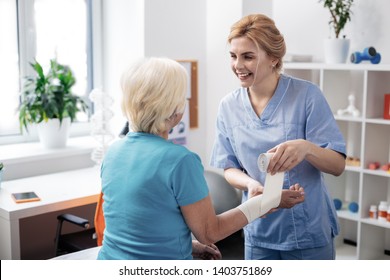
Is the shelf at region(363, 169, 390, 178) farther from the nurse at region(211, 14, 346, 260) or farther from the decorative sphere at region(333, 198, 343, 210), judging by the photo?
the nurse at region(211, 14, 346, 260)

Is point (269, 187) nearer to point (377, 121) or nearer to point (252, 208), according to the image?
point (252, 208)

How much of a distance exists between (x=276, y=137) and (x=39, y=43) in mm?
2043

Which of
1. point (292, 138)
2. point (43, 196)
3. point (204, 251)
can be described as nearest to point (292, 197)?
point (292, 138)

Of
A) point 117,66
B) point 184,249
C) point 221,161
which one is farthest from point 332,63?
point 184,249

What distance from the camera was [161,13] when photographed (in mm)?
3285

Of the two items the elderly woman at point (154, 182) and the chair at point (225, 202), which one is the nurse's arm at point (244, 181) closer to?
the elderly woman at point (154, 182)

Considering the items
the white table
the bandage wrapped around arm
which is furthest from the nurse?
the white table

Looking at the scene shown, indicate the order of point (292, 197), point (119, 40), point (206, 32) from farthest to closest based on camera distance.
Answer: point (206, 32) → point (119, 40) → point (292, 197)

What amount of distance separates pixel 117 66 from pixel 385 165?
1701 mm

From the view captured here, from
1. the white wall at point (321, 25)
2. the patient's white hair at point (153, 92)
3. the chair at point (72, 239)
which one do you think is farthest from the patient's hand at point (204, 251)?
the white wall at point (321, 25)

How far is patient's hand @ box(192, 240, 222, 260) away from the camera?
5.03 feet

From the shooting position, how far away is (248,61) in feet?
5.45

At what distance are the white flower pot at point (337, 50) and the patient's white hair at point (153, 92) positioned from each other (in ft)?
6.34
